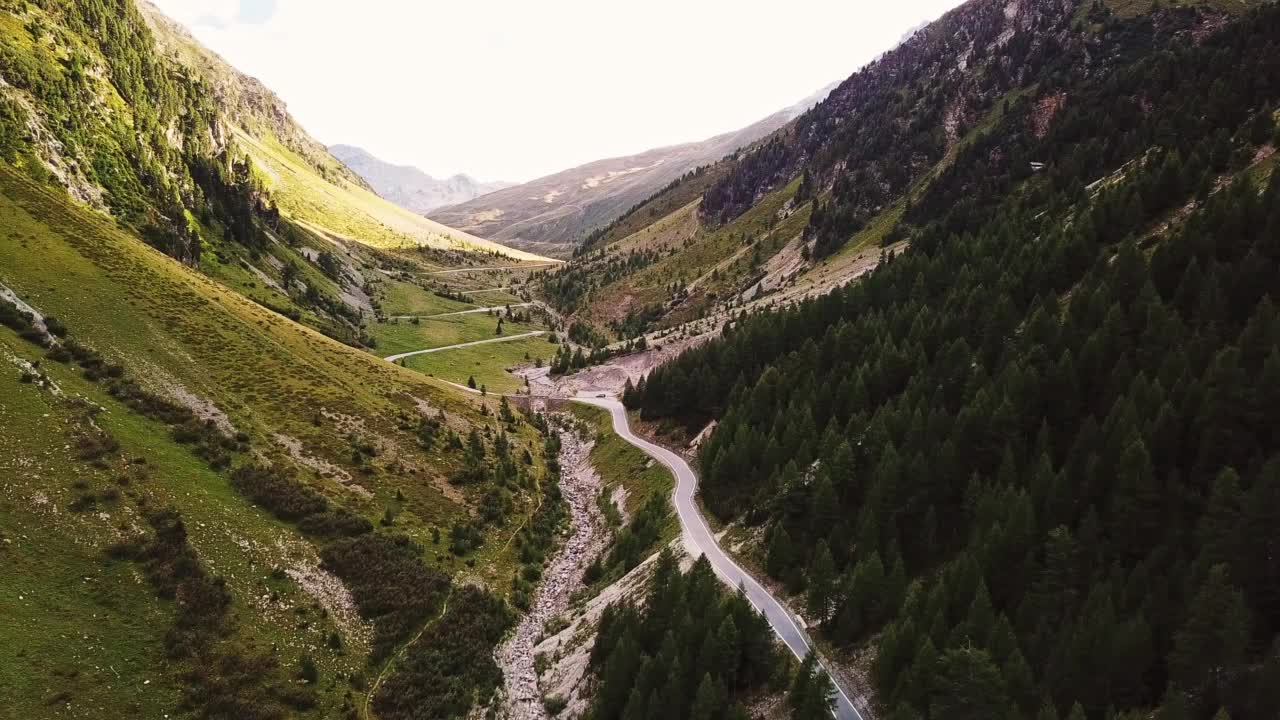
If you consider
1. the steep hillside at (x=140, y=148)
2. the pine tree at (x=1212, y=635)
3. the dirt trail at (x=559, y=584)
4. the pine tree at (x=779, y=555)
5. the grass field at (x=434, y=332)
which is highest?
the steep hillside at (x=140, y=148)

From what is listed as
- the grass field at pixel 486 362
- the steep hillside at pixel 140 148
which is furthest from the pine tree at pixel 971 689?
the steep hillside at pixel 140 148

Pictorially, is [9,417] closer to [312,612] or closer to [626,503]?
[312,612]

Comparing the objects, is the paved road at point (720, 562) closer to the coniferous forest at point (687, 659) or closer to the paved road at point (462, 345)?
the coniferous forest at point (687, 659)

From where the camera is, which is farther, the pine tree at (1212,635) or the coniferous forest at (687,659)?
the coniferous forest at (687,659)

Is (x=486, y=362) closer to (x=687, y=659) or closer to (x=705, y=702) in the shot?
(x=687, y=659)

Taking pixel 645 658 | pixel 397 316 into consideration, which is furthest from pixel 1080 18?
pixel 645 658

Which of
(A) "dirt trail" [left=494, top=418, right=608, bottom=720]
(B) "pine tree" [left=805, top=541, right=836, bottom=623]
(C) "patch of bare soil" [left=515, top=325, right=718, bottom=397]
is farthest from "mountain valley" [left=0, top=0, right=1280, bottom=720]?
(C) "patch of bare soil" [left=515, top=325, right=718, bottom=397]

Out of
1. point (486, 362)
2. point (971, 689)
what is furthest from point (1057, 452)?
point (486, 362)
